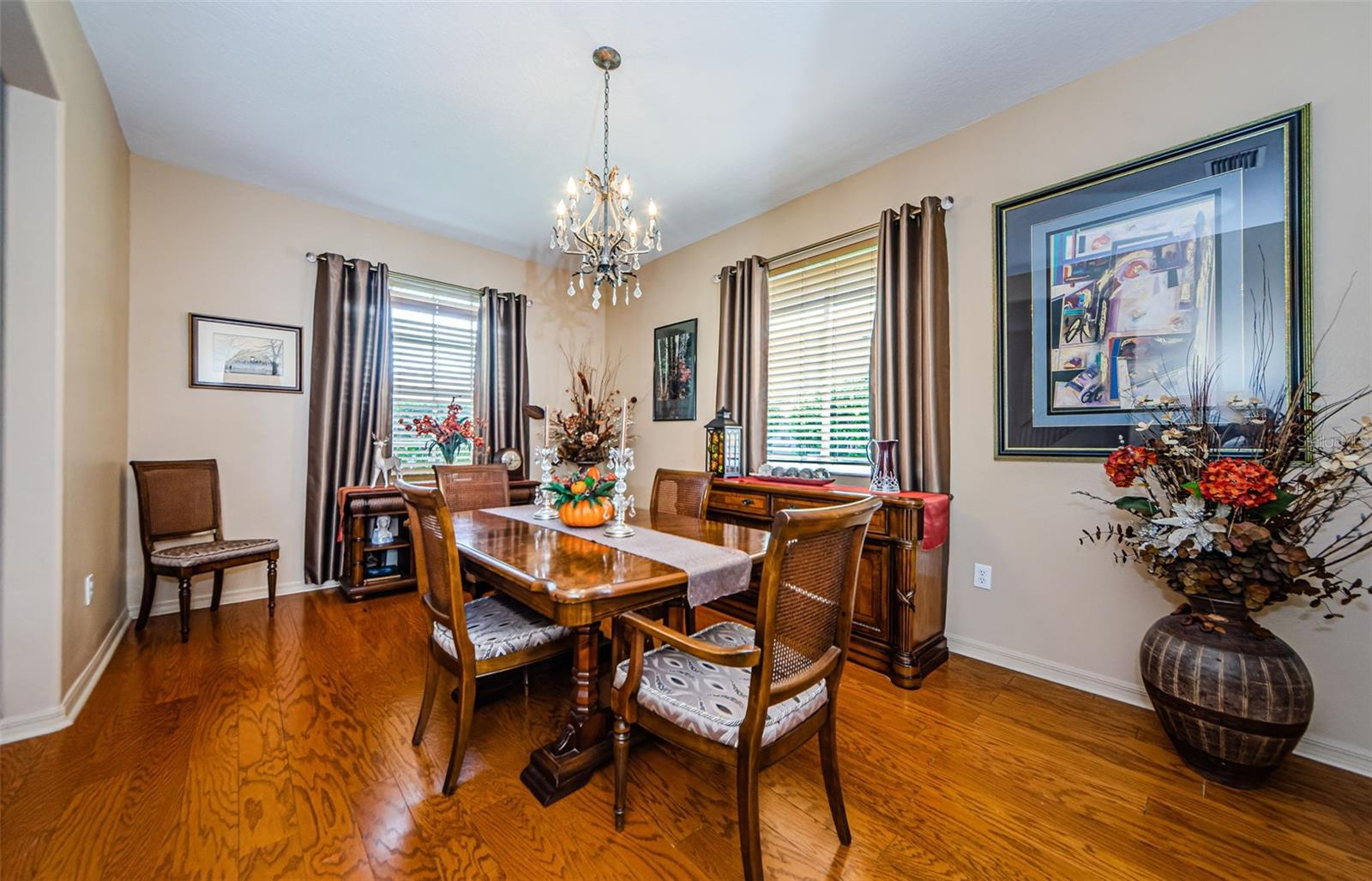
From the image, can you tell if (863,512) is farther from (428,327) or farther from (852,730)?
(428,327)

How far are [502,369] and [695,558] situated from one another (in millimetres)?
3350

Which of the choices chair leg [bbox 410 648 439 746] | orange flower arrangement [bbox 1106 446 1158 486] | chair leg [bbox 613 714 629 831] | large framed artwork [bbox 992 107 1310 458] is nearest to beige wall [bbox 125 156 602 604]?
chair leg [bbox 410 648 439 746]

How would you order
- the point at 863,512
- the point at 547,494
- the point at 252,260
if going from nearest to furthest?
the point at 863,512 < the point at 547,494 < the point at 252,260

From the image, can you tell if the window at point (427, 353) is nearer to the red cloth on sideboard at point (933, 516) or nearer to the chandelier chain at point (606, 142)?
the chandelier chain at point (606, 142)

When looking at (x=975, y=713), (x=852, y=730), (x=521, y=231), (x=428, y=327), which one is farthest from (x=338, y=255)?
(x=975, y=713)

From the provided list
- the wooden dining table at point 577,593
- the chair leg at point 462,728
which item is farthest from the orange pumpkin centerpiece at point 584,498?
the chair leg at point 462,728

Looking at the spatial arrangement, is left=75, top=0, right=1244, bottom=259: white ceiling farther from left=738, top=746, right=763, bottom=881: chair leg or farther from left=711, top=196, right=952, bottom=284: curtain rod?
left=738, top=746, right=763, bottom=881: chair leg

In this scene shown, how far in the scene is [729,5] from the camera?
6.54 feet

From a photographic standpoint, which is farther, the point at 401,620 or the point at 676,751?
the point at 401,620

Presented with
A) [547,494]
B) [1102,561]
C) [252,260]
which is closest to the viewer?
[1102,561]

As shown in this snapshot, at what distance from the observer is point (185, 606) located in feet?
8.84

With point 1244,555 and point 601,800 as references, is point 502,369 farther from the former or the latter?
point 1244,555

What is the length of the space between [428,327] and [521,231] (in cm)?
112

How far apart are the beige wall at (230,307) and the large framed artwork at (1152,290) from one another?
4395 mm
